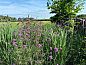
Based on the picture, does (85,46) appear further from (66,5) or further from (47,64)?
(66,5)

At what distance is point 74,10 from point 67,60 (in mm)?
19442

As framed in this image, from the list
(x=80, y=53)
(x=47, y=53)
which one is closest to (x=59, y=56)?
(x=47, y=53)

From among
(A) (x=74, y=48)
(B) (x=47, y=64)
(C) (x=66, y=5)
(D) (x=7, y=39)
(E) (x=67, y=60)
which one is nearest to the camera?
(B) (x=47, y=64)

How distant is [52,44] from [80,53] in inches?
24.5

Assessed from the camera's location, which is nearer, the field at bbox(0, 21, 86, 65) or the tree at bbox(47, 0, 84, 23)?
the field at bbox(0, 21, 86, 65)

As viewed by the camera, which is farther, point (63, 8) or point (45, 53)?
point (63, 8)

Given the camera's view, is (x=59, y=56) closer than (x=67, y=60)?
Yes

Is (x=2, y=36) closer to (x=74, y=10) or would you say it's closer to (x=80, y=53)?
(x=80, y=53)

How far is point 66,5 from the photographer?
923 inches

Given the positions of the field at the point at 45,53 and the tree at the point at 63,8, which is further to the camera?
the tree at the point at 63,8

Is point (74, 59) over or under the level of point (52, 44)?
under

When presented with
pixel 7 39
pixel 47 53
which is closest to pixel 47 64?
pixel 47 53

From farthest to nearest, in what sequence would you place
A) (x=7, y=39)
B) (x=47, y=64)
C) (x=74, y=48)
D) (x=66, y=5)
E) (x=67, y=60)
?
(x=66, y=5), (x=7, y=39), (x=74, y=48), (x=67, y=60), (x=47, y=64)

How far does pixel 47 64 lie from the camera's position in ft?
16.1
